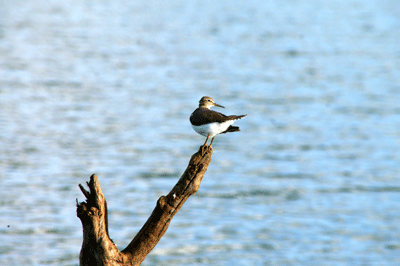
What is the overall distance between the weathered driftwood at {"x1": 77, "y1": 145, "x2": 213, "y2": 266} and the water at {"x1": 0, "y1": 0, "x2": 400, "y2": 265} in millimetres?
7443

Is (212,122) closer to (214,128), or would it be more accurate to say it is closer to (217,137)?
(214,128)

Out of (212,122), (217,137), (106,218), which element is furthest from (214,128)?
(217,137)

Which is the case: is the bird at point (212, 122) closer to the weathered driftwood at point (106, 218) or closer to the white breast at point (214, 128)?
the white breast at point (214, 128)

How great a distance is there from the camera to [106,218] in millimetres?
8016

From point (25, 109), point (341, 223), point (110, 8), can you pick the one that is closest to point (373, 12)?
point (110, 8)

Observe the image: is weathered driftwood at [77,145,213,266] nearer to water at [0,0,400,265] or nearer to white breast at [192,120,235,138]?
white breast at [192,120,235,138]

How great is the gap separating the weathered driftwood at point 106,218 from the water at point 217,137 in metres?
7.44

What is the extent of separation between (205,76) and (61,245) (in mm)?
20566

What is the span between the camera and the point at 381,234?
17.7 meters

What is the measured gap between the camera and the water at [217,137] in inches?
669

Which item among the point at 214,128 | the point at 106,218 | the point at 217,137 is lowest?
the point at 106,218

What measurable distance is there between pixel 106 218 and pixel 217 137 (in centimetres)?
1908

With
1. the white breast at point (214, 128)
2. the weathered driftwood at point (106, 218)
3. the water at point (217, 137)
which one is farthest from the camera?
the water at point (217, 137)

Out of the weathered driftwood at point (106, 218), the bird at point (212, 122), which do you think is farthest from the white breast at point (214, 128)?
the weathered driftwood at point (106, 218)
